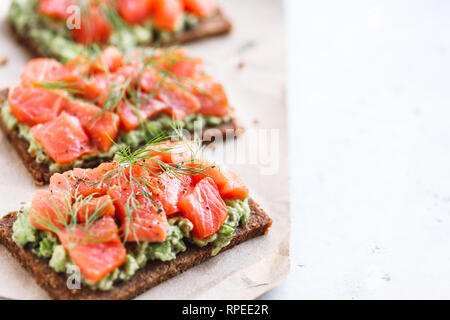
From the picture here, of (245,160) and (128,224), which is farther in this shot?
(245,160)

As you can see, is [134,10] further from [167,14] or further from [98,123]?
[98,123]

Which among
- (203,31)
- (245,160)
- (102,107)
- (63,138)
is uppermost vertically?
(203,31)

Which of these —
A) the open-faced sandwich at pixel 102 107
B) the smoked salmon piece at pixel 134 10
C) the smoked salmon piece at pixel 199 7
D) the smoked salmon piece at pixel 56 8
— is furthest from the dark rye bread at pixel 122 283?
the smoked salmon piece at pixel 199 7

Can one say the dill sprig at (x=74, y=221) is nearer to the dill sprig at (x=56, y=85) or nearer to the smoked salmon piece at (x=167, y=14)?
the dill sprig at (x=56, y=85)

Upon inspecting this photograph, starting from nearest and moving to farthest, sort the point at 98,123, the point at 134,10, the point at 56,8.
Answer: the point at 98,123
the point at 56,8
the point at 134,10

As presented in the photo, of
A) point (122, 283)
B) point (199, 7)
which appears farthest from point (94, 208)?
point (199, 7)

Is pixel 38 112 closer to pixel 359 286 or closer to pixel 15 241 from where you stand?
pixel 15 241
